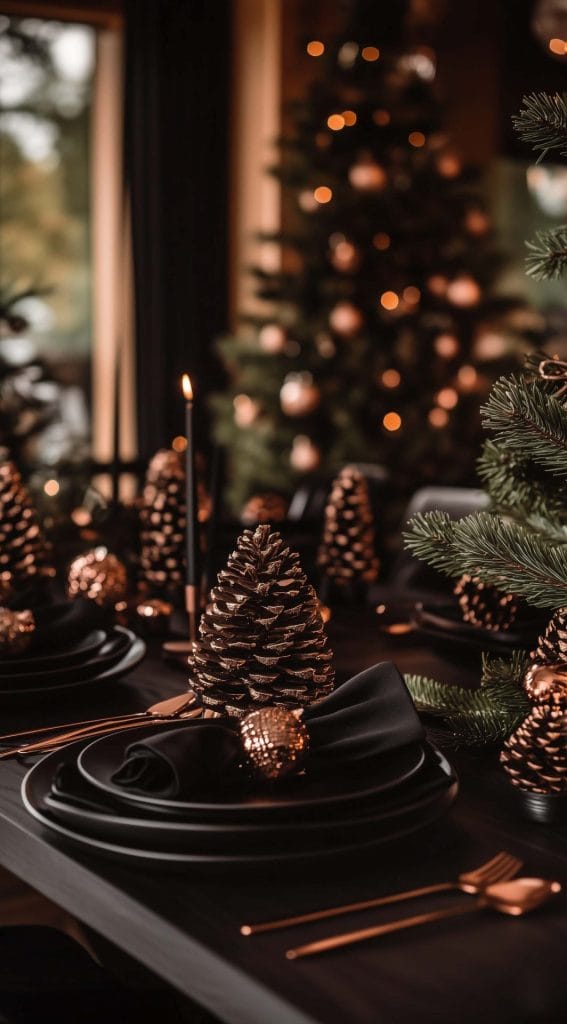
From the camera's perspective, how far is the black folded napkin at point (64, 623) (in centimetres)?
124

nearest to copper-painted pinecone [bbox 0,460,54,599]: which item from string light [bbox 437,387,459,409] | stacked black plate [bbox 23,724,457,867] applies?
stacked black plate [bbox 23,724,457,867]

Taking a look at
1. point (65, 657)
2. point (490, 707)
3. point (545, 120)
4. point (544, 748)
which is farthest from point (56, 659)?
point (545, 120)

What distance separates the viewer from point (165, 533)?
1.63 m

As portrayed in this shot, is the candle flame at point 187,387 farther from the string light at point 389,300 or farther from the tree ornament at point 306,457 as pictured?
the string light at point 389,300

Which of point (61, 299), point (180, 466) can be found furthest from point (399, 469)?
point (180, 466)

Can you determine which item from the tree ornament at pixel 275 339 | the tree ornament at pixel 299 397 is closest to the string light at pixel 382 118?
the tree ornament at pixel 275 339

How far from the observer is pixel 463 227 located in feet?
15.0

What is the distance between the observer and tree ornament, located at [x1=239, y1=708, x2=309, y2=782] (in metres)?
0.81

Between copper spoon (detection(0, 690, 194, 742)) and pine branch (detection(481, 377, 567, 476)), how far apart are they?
0.38 m

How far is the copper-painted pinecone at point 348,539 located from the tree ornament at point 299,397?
106 inches

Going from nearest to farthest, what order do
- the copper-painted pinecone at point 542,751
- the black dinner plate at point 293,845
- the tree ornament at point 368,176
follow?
1. the black dinner plate at point 293,845
2. the copper-painted pinecone at point 542,751
3. the tree ornament at point 368,176

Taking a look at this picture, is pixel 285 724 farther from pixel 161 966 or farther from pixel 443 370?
pixel 443 370

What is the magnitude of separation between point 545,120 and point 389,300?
3591 mm

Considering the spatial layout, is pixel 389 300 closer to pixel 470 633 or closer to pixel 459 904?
pixel 470 633
